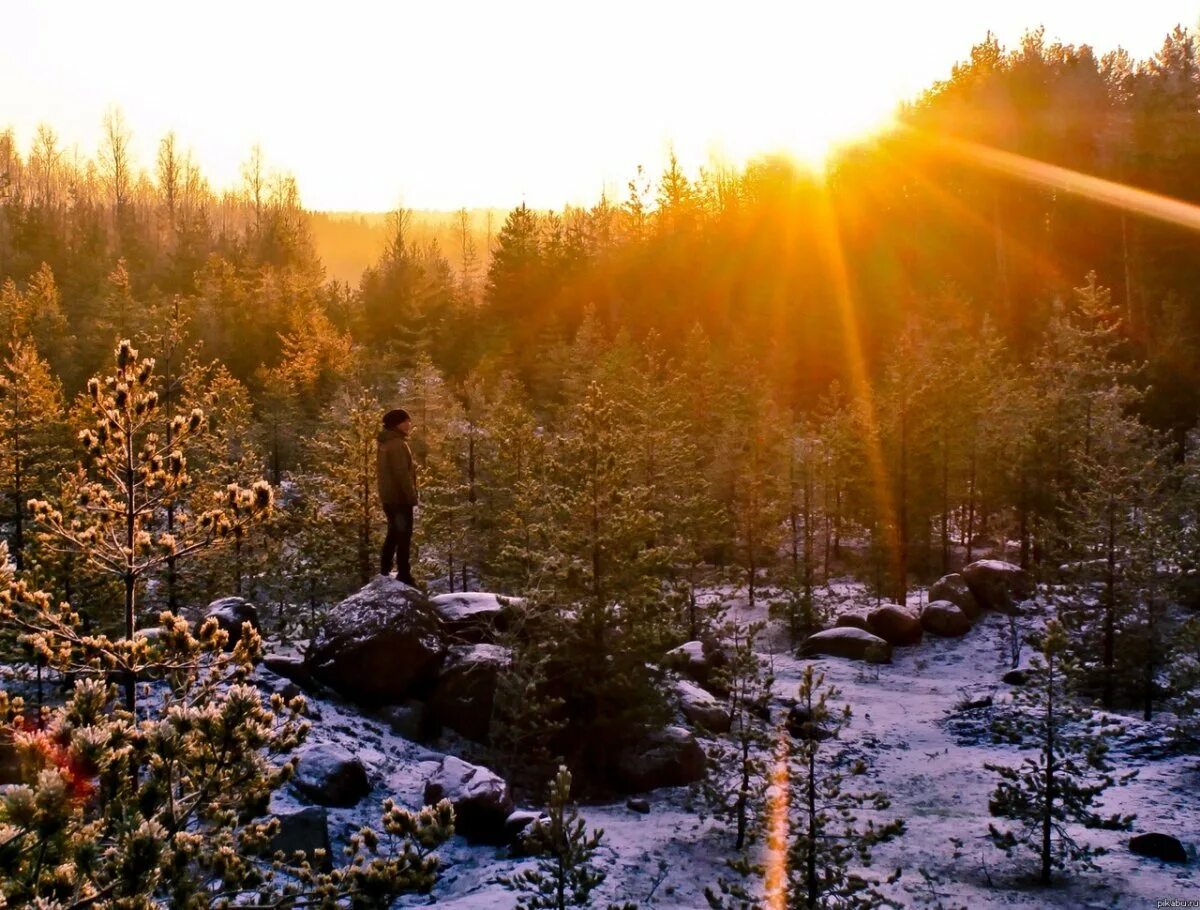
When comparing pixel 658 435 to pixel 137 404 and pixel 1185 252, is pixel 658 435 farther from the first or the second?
pixel 1185 252

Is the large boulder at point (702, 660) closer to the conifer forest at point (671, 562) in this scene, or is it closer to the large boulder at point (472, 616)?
the conifer forest at point (671, 562)

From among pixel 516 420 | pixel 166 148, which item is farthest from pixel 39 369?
pixel 166 148

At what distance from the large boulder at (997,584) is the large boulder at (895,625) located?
3.54 metres

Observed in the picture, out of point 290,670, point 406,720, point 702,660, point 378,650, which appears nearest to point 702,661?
point 702,660

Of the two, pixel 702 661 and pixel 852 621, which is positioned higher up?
pixel 702 661

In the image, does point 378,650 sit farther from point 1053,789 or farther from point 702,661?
point 1053,789

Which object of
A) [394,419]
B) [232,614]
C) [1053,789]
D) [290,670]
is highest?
[394,419]

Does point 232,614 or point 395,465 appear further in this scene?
point 395,465

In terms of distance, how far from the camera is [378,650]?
13.2 meters

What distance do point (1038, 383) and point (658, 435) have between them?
1935 cm

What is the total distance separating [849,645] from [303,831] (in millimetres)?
19457

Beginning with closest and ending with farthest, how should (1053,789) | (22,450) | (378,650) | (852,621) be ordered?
(1053,789) → (378,650) → (22,450) → (852,621)

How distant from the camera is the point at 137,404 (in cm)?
585

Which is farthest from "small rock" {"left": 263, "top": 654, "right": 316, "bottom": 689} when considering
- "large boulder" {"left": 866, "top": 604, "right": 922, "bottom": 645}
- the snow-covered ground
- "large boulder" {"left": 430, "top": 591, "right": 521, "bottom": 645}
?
"large boulder" {"left": 866, "top": 604, "right": 922, "bottom": 645}
